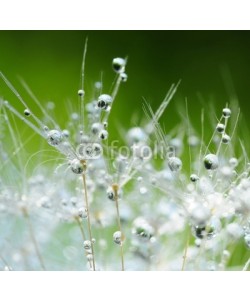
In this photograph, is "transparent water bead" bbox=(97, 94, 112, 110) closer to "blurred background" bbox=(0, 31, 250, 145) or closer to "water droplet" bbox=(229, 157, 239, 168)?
"water droplet" bbox=(229, 157, 239, 168)

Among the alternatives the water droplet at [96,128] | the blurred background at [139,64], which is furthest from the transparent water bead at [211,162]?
the blurred background at [139,64]

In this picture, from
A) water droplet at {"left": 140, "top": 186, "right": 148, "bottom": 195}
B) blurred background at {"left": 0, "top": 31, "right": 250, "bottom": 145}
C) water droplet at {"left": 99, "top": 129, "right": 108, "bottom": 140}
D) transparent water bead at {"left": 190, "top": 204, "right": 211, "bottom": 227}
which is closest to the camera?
transparent water bead at {"left": 190, "top": 204, "right": 211, "bottom": 227}

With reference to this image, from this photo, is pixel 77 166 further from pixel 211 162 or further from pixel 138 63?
pixel 138 63

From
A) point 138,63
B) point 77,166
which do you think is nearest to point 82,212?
point 77,166

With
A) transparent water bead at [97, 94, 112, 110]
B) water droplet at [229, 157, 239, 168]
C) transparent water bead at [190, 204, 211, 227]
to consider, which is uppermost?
transparent water bead at [97, 94, 112, 110]

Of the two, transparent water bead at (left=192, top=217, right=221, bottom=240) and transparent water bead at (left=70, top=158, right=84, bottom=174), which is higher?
transparent water bead at (left=70, top=158, right=84, bottom=174)

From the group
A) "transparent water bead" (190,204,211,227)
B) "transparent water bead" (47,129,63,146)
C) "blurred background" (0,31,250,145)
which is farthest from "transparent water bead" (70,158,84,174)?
"blurred background" (0,31,250,145)

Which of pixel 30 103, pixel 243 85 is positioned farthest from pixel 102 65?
pixel 243 85

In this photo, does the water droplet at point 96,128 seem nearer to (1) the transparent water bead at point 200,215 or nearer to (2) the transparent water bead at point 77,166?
(2) the transparent water bead at point 77,166
